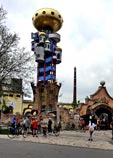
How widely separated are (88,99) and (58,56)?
68.5 ft

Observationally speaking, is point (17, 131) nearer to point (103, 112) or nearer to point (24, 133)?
point (24, 133)

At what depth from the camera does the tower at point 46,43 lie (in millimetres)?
72375

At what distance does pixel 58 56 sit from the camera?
79375 mm

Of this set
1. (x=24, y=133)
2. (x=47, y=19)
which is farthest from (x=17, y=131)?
(x=47, y=19)

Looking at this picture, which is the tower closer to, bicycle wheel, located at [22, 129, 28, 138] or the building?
the building

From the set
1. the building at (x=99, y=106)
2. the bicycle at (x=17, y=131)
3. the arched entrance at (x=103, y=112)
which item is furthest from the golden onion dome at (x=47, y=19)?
the bicycle at (x=17, y=131)

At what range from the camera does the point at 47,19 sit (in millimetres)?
72500

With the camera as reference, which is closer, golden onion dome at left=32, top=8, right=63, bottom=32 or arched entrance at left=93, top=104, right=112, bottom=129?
arched entrance at left=93, top=104, right=112, bottom=129

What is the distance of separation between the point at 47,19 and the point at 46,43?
19.0 feet

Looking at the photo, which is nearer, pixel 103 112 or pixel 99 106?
pixel 99 106

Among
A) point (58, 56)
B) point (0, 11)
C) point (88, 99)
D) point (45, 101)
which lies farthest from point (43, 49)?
point (0, 11)

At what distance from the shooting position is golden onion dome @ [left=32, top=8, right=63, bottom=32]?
7181 cm

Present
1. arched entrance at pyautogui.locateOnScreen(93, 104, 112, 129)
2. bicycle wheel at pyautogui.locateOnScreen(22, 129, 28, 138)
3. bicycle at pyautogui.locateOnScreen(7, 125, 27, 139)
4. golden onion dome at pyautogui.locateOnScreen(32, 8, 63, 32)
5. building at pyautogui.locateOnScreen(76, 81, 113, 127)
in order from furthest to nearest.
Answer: golden onion dome at pyautogui.locateOnScreen(32, 8, 63, 32) → building at pyautogui.locateOnScreen(76, 81, 113, 127) → arched entrance at pyautogui.locateOnScreen(93, 104, 112, 129) → bicycle at pyautogui.locateOnScreen(7, 125, 27, 139) → bicycle wheel at pyautogui.locateOnScreen(22, 129, 28, 138)

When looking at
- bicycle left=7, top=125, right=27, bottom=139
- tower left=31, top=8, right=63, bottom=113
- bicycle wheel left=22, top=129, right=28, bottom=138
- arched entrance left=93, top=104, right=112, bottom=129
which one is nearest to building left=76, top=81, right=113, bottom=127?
arched entrance left=93, top=104, right=112, bottom=129
